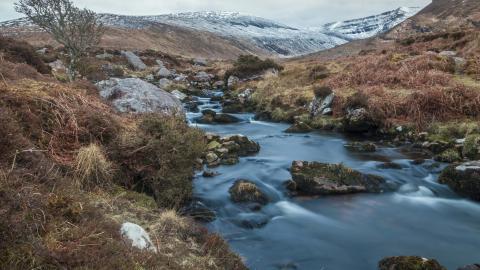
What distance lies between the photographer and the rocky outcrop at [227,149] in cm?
1421

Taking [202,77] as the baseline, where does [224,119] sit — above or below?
above

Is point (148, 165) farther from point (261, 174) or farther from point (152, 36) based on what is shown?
point (152, 36)

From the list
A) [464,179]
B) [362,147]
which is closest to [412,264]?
[464,179]

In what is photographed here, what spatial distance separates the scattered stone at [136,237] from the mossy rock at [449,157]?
1104 cm

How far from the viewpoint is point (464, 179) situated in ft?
38.6

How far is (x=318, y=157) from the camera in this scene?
626 inches

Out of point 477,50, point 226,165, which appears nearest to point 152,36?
point 477,50

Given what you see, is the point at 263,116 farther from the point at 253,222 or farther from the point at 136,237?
the point at 136,237

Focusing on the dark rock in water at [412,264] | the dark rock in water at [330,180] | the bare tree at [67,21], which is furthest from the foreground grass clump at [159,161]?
the bare tree at [67,21]

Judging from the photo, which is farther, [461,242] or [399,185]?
[399,185]

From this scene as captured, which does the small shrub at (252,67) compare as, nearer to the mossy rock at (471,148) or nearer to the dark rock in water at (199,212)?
the mossy rock at (471,148)

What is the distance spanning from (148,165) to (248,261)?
307 cm

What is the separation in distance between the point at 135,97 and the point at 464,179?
1083 centimetres

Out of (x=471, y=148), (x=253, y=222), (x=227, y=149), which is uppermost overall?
(x=471, y=148)
